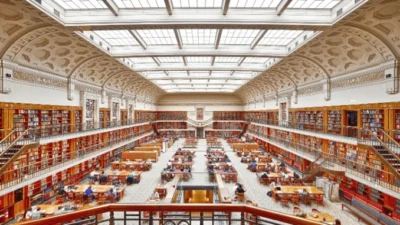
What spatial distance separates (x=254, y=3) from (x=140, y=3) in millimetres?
3958

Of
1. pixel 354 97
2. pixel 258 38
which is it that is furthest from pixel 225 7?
pixel 354 97

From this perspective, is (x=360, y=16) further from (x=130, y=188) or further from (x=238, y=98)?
(x=238, y=98)

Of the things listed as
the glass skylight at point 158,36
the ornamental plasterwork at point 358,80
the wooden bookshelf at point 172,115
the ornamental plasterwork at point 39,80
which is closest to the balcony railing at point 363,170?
the ornamental plasterwork at point 358,80

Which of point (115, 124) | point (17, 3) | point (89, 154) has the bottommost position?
point (89, 154)

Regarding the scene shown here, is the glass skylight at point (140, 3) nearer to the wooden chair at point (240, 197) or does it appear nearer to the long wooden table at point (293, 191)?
the wooden chair at point (240, 197)

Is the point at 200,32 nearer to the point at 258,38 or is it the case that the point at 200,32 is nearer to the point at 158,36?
the point at 158,36

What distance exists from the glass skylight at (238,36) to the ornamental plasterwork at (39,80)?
8.95m

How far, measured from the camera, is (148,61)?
1688 centimetres

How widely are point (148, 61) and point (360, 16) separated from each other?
1268 cm

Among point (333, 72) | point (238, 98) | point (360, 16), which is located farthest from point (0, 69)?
point (238, 98)

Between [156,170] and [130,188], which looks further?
[156,170]

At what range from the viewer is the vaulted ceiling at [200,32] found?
26.1 feet

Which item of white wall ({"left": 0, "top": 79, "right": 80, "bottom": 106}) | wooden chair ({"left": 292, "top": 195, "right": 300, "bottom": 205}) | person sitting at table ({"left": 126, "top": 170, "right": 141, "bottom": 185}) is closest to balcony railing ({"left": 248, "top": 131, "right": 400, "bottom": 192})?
wooden chair ({"left": 292, "top": 195, "right": 300, "bottom": 205})

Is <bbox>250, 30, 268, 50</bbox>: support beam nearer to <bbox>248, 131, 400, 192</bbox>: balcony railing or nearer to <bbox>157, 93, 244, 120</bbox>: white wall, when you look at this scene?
<bbox>248, 131, 400, 192</bbox>: balcony railing
